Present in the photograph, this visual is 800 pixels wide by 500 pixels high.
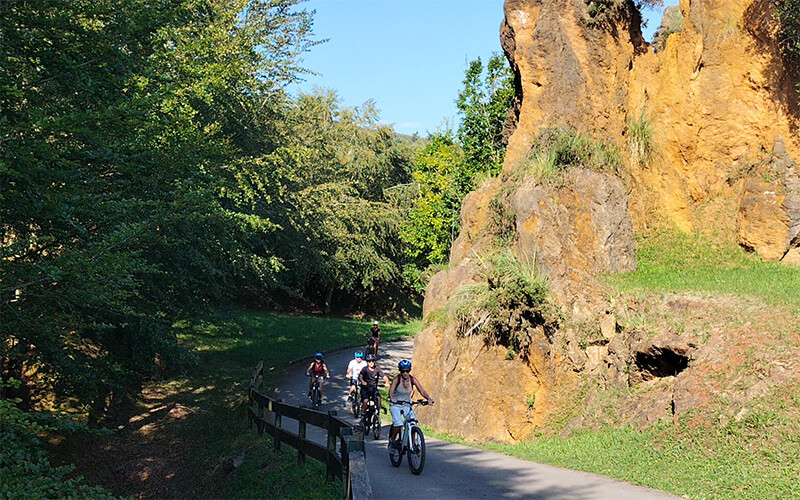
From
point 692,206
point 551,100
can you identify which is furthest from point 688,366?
point 551,100

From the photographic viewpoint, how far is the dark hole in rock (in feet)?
52.1

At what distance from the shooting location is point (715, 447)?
1248 centimetres

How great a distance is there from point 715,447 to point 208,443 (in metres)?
13.6

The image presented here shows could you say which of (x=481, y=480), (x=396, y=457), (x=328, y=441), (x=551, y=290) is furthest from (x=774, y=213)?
(x=328, y=441)

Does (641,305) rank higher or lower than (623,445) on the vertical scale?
higher

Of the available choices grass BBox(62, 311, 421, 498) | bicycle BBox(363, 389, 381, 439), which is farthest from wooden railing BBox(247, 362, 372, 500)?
bicycle BBox(363, 389, 381, 439)

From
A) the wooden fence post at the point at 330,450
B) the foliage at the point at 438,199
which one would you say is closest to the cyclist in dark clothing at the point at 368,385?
the wooden fence post at the point at 330,450

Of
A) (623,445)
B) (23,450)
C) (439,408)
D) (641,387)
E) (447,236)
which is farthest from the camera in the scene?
(447,236)

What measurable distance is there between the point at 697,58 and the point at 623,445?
13850mm

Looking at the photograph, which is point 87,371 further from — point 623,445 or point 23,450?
point 623,445

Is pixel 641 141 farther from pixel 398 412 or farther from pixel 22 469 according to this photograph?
pixel 22 469

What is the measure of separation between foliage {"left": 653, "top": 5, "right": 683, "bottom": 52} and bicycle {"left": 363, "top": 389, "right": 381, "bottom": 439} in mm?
15577

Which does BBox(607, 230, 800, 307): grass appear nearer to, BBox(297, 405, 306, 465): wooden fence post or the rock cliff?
the rock cliff

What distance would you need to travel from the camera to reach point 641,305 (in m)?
17.8
